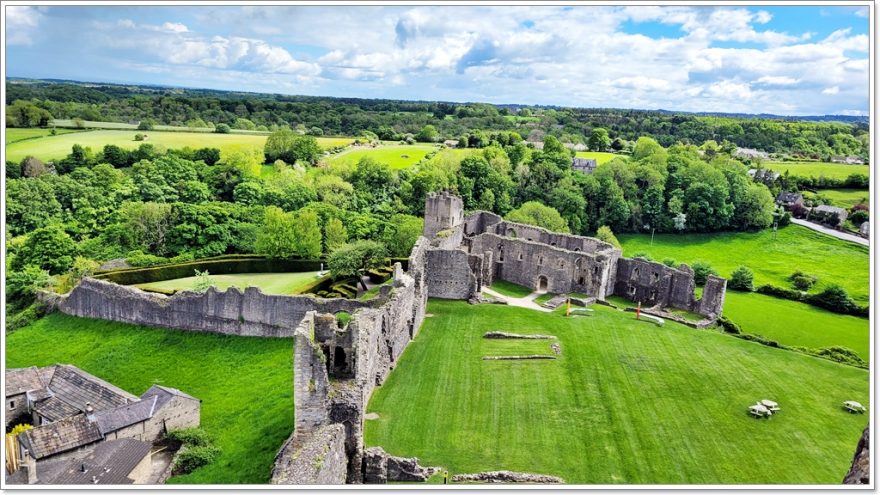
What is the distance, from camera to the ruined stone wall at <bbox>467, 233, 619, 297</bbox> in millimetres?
38000

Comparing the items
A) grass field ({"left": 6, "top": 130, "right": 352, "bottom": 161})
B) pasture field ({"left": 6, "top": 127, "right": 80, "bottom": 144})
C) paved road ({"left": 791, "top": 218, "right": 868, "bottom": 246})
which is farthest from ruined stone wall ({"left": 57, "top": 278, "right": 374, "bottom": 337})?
paved road ({"left": 791, "top": 218, "right": 868, "bottom": 246})

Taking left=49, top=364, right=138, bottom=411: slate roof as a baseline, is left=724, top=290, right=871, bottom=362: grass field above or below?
above

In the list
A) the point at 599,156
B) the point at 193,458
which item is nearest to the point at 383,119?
the point at 599,156

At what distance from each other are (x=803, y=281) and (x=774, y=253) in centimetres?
1152

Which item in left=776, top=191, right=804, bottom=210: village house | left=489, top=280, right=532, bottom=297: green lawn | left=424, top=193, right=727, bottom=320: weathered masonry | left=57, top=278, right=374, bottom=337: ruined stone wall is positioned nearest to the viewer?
left=57, top=278, right=374, bottom=337: ruined stone wall

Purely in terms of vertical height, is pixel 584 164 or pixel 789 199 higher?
pixel 584 164

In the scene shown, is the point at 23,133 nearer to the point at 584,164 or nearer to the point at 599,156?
the point at 584,164

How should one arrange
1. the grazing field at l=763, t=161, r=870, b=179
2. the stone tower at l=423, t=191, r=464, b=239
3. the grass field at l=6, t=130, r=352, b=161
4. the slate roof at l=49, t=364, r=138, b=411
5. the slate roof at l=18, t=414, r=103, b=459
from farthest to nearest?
the grazing field at l=763, t=161, r=870, b=179 < the grass field at l=6, t=130, r=352, b=161 < the stone tower at l=423, t=191, r=464, b=239 < the slate roof at l=49, t=364, r=138, b=411 < the slate roof at l=18, t=414, r=103, b=459

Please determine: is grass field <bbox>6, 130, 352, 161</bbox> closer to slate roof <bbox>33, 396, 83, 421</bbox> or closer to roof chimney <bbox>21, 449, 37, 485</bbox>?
slate roof <bbox>33, 396, 83, 421</bbox>

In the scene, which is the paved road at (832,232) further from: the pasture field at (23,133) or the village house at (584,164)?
the pasture field at (23,133)

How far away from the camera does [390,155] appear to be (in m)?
80.8

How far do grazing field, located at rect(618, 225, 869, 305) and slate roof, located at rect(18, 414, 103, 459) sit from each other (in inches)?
1880

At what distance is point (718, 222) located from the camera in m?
66.2

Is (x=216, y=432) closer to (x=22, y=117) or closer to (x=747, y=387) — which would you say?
(x=747, y=387)
